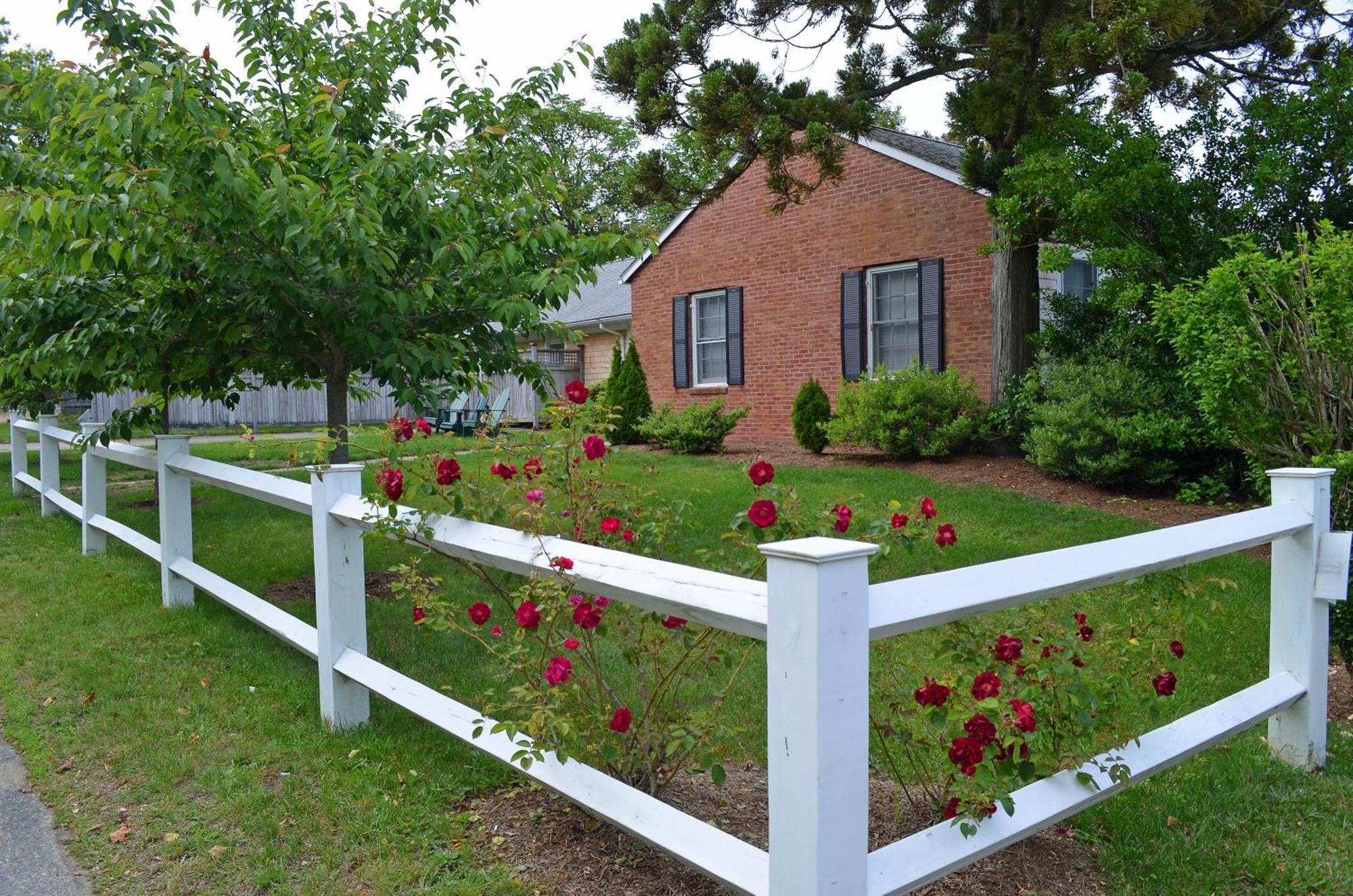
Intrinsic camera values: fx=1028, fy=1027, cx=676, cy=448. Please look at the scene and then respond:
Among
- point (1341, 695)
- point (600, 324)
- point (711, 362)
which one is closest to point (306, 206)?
point (1341, 695)

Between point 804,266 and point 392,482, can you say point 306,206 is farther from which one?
point 804,266

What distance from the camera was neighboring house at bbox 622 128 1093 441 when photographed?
44.5 feet

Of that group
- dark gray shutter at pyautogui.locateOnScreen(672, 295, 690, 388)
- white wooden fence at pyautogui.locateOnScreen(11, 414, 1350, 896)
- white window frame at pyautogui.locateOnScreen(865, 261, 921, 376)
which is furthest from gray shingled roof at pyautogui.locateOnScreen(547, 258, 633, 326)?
white wooden fence at pyautogui.locateOnScreen(11, 414, 1350, 896)

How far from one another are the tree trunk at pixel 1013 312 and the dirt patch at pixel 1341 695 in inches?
277

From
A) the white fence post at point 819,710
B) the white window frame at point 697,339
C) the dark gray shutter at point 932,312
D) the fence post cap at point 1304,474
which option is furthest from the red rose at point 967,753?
the white window frame at point 697,339

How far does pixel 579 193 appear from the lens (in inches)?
1619

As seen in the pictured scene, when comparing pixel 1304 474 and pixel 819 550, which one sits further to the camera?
pixel 1304 474

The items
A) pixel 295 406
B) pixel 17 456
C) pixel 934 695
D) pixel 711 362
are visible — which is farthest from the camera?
pixel 295 406

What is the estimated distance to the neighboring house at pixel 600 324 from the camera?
72.8 feet

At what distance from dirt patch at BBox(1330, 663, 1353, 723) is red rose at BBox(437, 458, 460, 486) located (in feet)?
13.4

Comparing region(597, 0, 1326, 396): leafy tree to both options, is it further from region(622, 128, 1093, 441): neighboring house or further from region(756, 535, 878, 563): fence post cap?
region(756, 535, 878, 563): fence post cap

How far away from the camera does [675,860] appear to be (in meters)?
3.11

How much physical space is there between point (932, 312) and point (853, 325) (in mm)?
1402

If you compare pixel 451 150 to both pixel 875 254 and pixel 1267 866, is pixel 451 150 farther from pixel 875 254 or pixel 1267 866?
pixel 875 254
